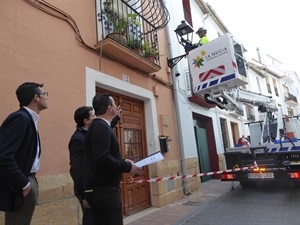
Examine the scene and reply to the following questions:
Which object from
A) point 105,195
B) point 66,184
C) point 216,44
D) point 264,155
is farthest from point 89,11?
point 264,155

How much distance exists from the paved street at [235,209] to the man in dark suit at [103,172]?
2.75 meters

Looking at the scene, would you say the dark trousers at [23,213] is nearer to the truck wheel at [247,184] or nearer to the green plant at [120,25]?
the green plant at [120,25]

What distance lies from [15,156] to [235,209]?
4.47 meters

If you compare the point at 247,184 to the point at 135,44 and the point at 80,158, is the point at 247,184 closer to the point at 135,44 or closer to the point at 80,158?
the point at 135,44

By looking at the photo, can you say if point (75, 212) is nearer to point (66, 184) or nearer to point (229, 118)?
point (66, 184)

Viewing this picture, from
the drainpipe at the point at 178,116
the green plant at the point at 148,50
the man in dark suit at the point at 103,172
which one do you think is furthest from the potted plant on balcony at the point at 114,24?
the man in dark suit at the point at 103,172

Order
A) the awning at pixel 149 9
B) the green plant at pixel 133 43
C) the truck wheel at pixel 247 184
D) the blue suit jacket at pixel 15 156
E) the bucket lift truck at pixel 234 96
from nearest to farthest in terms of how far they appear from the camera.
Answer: the blue suit jacket at pixel 15 156, the green plant at pixel 133 43, the bucket lift truck at pixel 234 96, the awning at pixel 149 9, the truck wheel at pixel 247 184

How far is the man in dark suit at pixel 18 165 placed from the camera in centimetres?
183

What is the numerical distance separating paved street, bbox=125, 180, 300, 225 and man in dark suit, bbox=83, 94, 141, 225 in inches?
108

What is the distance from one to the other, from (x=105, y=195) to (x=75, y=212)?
6.77ft

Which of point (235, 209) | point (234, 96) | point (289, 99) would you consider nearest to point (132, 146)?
point (235, 209)

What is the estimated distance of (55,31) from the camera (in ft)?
13.3

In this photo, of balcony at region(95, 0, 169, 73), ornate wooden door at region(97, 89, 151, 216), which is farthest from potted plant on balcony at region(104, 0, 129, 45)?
ornate wooden door at region(97, 89, 151, 216)

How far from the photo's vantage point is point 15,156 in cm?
194
